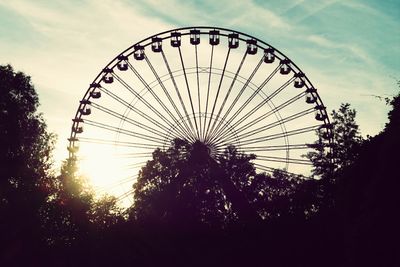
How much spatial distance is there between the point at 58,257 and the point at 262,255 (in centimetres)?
899

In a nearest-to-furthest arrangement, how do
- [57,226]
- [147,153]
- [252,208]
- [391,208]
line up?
[391,208] → [57,226] → [252,208] → [147,153]

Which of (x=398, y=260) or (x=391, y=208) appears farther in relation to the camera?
(x=391, y=208)

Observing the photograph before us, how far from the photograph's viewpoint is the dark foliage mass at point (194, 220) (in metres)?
11.9

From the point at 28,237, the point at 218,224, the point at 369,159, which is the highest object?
the point at 369,159

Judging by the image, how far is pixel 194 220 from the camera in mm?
Result: 21734

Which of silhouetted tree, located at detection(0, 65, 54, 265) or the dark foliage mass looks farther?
silhouetted tree, located at detection(0, 65, 54, 265)

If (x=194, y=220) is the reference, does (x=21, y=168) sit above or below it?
above

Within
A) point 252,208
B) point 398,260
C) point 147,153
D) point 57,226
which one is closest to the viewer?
point 398,260

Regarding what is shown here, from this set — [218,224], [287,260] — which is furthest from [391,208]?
[218,224]

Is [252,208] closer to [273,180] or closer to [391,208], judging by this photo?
[391,208]

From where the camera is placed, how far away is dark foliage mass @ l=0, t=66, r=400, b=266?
11945 millimetres

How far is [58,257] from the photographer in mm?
16172

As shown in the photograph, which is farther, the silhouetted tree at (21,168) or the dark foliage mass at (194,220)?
the silhouetted tree at (21,168)

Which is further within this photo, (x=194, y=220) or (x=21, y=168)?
(x=21, y=168)
